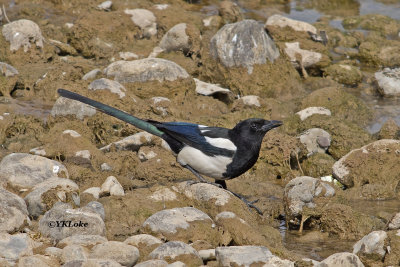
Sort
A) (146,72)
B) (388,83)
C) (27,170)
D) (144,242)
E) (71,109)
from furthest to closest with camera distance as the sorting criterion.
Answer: (388,83) → (146,72) → (71,109) → (27,170) → (144,242)

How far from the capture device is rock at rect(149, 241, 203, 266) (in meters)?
5.14

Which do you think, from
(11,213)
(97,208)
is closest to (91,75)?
(97,208)

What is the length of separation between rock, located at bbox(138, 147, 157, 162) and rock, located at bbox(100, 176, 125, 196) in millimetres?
1351

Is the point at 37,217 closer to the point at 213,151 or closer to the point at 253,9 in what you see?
the point at 213,151

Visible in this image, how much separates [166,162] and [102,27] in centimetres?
590

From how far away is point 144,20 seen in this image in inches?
544

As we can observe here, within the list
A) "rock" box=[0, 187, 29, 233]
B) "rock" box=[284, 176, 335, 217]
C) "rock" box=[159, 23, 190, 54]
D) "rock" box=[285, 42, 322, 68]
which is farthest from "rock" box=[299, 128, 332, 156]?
"rock" box=[0, 187, 29, 233]

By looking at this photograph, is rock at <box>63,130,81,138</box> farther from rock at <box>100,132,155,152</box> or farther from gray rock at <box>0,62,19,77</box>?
gray rock at <box>0,62,19,77</box>

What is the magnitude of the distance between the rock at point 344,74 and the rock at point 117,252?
828 centimetres

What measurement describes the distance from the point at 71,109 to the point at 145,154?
157cm

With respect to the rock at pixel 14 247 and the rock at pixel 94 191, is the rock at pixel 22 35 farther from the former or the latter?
the rock at pixel 14 247

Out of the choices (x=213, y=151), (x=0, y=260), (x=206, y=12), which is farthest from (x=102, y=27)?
(x=0, y=260)

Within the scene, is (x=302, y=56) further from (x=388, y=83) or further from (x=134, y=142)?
(x=134, y=142)

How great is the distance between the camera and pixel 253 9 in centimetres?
1691
